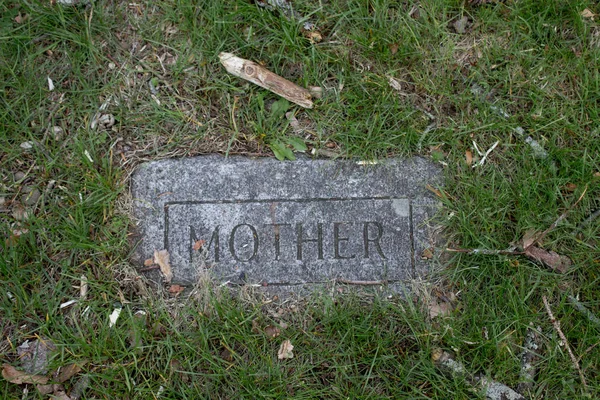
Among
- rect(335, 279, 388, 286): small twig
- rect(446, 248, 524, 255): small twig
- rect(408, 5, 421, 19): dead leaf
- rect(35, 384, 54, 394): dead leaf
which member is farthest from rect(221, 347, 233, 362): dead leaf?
rect(408, 5, 421, 19): dead leaf

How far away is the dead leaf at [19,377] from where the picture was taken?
2346 mm

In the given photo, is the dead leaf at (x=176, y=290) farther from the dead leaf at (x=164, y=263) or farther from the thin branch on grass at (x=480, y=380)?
the thin branch on grass at (x=480, y=380)

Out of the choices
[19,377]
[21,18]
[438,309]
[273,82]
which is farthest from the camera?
[21,18]

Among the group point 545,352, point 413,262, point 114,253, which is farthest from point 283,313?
point 545,352

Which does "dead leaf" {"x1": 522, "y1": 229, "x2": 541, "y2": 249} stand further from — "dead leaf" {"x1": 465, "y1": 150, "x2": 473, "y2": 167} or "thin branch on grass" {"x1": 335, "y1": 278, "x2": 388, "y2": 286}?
"thin branch on grass" {"x1": 335, "y1": 278, "x2": 388, "y2": 286}

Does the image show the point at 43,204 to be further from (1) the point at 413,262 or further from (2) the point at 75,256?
(1) the point at 413,262

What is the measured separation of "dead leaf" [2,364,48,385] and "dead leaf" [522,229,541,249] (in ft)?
7.29

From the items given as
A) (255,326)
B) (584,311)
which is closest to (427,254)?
(584,311)

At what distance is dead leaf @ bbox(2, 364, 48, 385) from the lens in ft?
7.70

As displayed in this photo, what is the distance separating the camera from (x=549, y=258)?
2477 mm

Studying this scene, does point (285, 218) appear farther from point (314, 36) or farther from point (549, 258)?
point (549, 258)

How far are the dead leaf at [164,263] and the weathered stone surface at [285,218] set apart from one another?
0.02 meters

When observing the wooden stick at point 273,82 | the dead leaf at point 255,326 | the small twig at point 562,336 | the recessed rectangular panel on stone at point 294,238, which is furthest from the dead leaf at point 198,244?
the small twig at point 562,336

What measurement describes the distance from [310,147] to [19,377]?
166 centimetres
